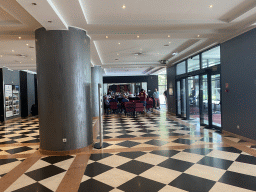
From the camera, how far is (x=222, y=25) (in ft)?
17.4

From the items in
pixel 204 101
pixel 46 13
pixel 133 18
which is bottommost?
pixel 204 101

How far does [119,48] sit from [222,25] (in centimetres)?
412

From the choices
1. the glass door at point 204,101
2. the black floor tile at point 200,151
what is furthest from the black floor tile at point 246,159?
the glass door at point 204,101

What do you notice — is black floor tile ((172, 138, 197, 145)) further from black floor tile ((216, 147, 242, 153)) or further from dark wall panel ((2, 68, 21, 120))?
dark wall panel ((2, 68, 21, 120))

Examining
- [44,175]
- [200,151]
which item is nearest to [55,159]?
[44,175]

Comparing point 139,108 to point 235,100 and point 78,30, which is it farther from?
point 78,30

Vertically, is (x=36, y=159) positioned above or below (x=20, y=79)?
below

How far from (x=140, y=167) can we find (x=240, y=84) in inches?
151

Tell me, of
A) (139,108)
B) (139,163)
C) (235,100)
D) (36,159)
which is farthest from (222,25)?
A: (139,108)

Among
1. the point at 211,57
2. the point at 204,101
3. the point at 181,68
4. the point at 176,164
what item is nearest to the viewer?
the point at 176,164

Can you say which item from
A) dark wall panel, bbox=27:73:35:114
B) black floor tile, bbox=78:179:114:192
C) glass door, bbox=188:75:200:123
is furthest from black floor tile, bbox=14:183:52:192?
dark wall panel, bbox=27:73:35:114

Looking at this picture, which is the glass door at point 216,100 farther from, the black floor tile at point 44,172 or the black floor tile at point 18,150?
Answer: the black floor tile at point 18,150

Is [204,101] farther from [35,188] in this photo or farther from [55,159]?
[35,188]

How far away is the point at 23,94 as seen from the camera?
13328 mm
